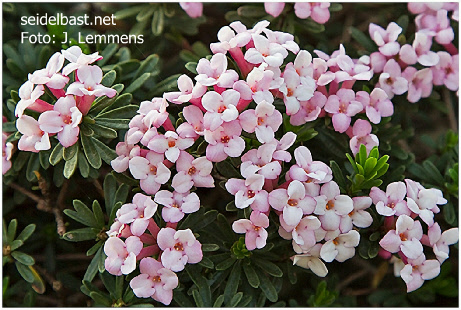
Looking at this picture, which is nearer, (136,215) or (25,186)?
(136,215)

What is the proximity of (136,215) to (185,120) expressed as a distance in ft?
1.23

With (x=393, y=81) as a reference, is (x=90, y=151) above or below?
below

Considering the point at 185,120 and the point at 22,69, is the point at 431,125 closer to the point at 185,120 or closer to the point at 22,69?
the point at 185,120

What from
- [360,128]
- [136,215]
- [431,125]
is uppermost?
[360,128]

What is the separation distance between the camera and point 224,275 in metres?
1.99

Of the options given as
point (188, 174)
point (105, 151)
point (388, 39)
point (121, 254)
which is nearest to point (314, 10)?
point (388, 39)

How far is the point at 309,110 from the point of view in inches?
79.2

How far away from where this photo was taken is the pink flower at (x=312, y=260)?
182cm

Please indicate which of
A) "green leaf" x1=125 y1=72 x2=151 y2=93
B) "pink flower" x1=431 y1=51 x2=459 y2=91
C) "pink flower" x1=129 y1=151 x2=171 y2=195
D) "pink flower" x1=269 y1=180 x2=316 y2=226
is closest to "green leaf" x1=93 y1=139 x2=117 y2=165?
"pink flower" x1=129 y1=151 x2=171 y2=195

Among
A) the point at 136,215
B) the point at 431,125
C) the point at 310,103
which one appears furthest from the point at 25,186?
the point at 431,125

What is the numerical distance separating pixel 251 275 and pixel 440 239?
706 mm

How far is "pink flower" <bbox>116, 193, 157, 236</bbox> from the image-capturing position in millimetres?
1702

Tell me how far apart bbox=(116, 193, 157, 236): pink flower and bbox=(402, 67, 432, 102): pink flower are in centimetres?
121

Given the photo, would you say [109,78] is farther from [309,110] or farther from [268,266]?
[268,266]
